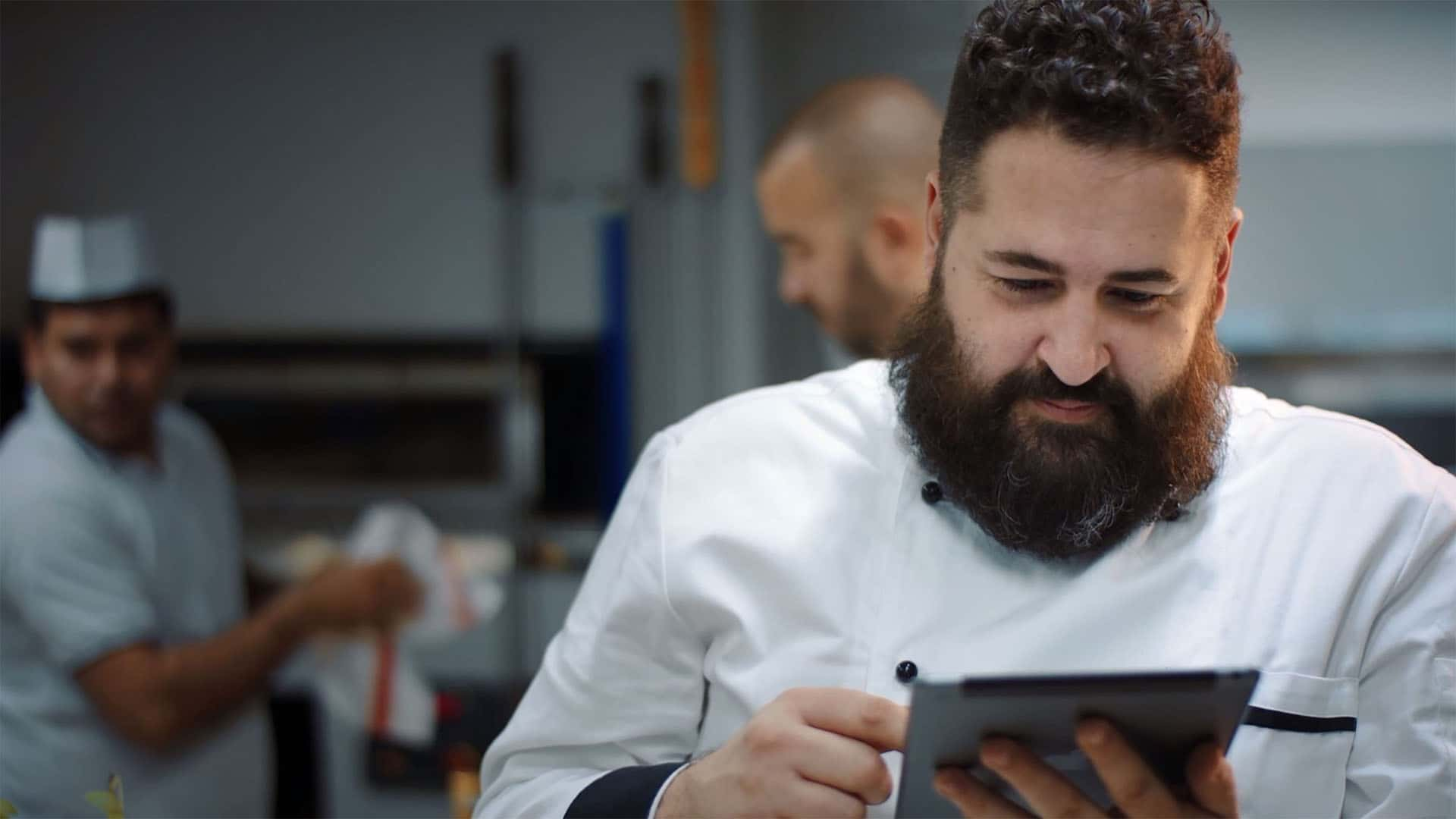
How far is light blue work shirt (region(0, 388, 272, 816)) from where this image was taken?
177 centimetres

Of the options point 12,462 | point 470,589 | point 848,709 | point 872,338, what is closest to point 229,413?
point 470,589

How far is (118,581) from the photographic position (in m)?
1.84

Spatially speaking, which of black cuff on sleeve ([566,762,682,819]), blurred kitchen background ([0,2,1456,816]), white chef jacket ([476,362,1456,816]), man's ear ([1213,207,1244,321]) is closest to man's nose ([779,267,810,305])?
white chef jacket ([476,362,1456,816])

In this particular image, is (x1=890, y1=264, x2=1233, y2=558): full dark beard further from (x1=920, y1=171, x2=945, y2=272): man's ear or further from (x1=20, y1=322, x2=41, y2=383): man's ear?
(x1=20, y1=322, x2=41, y2=383): man's ear

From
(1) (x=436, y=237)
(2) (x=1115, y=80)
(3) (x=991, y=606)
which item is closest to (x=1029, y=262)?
(2) (x=1115, y=80)

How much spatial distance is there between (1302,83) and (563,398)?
1.53 m

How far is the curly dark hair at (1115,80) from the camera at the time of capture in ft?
3.07

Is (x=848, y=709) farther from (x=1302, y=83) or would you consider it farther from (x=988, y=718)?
(x=1302, y=83)

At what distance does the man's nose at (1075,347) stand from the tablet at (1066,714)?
0.26 meters

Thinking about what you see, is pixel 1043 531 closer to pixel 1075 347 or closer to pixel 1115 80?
pixel 1075 347

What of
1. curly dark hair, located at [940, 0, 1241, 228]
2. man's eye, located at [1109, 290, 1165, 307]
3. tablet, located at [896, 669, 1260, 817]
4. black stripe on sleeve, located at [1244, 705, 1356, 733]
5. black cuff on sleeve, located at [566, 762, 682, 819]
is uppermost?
curly dark hair, located at [940, 0, 1241, 228]

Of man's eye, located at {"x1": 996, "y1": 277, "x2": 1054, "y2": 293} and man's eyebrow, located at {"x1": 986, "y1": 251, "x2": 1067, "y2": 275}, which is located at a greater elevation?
man's eyebrow, located at {"x1": 986, "y1": 251, "x2": 1067, "y2": 275}

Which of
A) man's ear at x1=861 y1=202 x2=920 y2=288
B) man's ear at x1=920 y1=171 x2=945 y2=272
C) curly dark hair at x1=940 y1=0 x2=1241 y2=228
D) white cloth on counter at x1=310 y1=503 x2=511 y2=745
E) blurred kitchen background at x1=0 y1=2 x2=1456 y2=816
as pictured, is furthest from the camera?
blurred kitchen background at x1=0 y1=2 x2=1456 y2=816

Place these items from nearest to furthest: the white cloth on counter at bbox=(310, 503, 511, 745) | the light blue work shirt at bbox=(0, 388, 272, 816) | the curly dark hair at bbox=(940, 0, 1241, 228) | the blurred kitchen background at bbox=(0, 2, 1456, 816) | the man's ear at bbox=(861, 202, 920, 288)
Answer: the curly dark hair at bbox=(940, 0, 1241, 228) → the man's ear at bbox=(861, 202, 920, 288) → the light blue work shirt at bbox=(0, 388, 272, 816) → the white cloth on counter at bbox=(310, 503, 511, 745) → the blurred kitchen background at bbox=(0, 2, 1456, 816)
